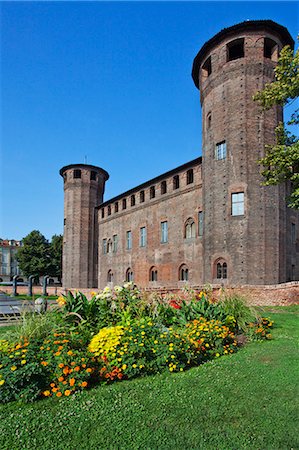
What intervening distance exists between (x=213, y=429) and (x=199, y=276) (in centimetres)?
2000

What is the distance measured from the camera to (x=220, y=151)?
20.5m

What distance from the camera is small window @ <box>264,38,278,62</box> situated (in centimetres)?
1973

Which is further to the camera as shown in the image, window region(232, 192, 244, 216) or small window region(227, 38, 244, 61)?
small window region(227, 38, 244, 61)

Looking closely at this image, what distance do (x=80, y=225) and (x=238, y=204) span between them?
79.6 feet

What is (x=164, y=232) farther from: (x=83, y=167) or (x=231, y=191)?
(x=83, y=167)

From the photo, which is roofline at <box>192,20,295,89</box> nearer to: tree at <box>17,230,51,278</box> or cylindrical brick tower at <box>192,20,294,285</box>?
cylindrical brick tower at <box>192,20,294,285</box>

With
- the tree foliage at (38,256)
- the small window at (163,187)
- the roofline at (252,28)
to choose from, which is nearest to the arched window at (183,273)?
the small window at (163,187)

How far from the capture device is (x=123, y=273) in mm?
33125

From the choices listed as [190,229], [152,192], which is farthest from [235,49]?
[152,192]

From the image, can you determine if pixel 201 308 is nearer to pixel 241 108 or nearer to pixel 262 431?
pixel 262 431

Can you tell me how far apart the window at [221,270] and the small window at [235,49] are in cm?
1282

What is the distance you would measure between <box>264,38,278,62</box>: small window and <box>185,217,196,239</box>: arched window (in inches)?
471

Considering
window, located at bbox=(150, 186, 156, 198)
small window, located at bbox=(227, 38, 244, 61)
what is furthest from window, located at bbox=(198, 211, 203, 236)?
small window, located at bbox=(227, 38, 244, 61)

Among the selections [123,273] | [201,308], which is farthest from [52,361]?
[123,273]
